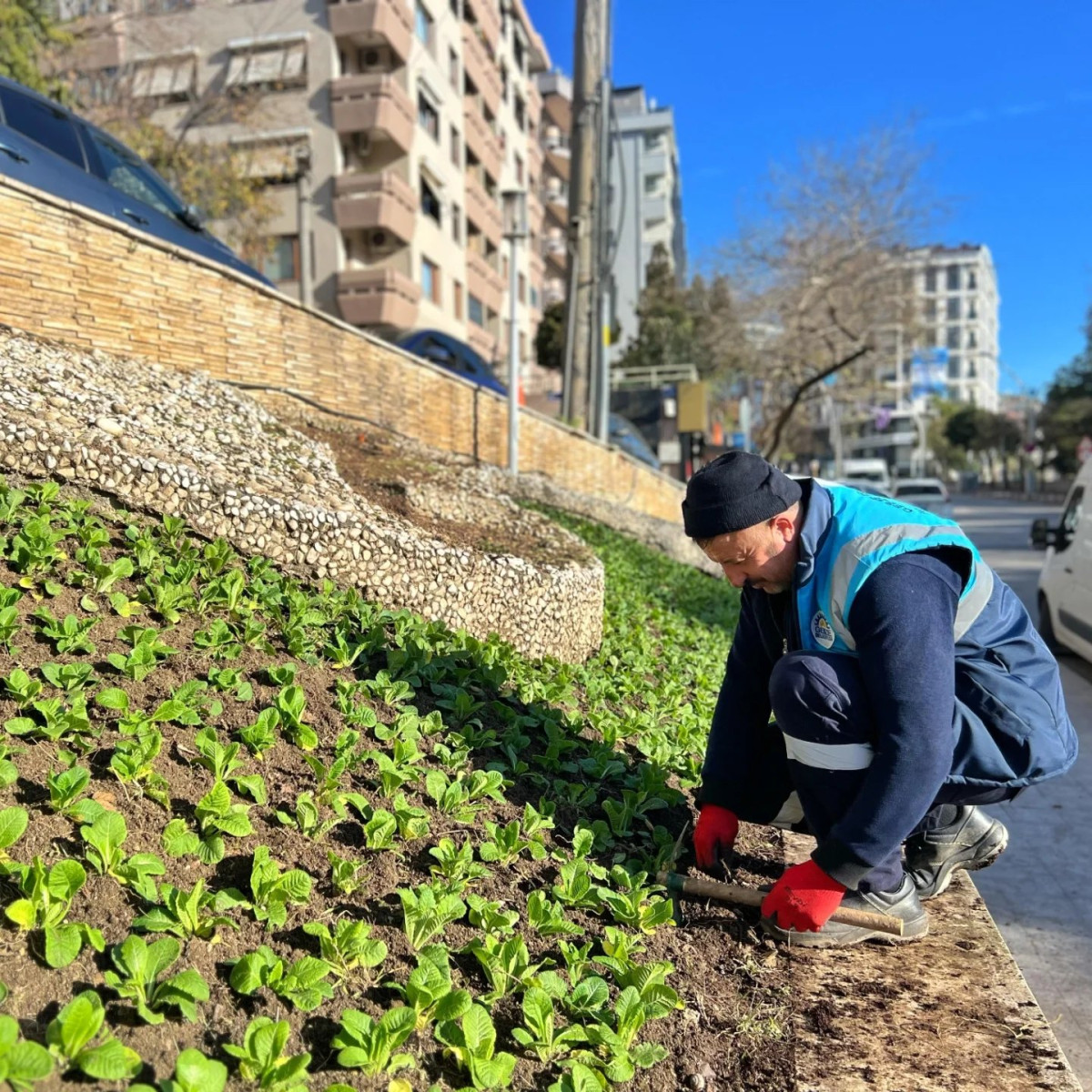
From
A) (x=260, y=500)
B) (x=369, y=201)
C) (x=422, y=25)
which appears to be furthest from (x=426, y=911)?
(x=422, y=25)

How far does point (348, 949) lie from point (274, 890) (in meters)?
0.22

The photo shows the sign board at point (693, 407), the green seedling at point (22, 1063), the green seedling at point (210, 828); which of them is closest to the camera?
the green seedling at point (22, 1063)

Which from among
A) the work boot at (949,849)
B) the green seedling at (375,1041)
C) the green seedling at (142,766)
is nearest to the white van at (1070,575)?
the work boot at (949,849)

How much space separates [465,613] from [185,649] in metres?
1.35

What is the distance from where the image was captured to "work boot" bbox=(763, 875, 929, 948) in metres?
2.45

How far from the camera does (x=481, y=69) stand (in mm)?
34750

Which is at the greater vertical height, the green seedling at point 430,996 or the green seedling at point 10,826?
the green seedling at point 10,826

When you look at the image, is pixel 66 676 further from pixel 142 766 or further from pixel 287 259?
pixel 287 259

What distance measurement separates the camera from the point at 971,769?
240 centimetres

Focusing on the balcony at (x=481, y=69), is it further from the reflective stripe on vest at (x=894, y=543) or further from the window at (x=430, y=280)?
the reflective stripe on vest at (x=894, y=543)

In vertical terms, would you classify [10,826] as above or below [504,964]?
above

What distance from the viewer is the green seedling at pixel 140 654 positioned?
2643 millimetres

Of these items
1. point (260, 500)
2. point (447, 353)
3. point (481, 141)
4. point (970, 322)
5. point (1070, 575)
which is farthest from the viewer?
point (970, 322)

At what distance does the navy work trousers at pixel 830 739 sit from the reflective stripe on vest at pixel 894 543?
113mm
